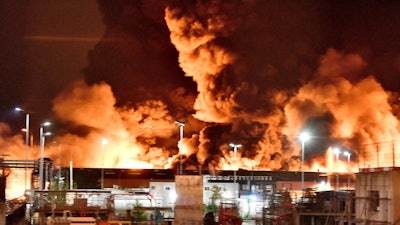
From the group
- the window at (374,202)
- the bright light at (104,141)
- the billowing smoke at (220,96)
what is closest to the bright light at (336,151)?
the billowing smoke at (220,96)

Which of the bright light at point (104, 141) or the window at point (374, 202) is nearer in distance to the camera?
the window at point (374, 202)

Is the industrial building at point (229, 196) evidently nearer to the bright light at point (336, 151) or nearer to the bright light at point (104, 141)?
the bright light at point (336, 151)

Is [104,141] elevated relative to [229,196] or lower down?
elevated

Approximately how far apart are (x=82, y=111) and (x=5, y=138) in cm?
974

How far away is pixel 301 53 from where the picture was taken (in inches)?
3273

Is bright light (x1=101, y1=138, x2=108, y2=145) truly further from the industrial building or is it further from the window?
the window

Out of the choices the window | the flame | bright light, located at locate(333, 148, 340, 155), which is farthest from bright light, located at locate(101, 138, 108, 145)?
the window

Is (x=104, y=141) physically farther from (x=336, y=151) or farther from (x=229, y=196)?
(x=336, y=151)

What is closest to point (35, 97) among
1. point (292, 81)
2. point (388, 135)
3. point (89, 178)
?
point (89, 178)

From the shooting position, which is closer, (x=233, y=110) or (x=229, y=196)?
(x=229, y=196)

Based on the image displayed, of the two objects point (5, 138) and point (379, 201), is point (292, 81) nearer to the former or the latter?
point (5, 138)

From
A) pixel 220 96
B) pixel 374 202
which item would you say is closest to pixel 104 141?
pixel 220 96

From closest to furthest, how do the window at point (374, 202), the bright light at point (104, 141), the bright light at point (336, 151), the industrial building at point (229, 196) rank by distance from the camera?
the window at point (374, 202)
the industrial building at point (229, 196)
the bright light at point (336, 151)
the bright light at point (104, 141)

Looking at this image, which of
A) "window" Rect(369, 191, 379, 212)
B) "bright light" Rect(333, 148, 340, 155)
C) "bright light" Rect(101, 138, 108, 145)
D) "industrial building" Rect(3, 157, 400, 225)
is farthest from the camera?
"bright light" Rect(101, 138, 108, 145)
